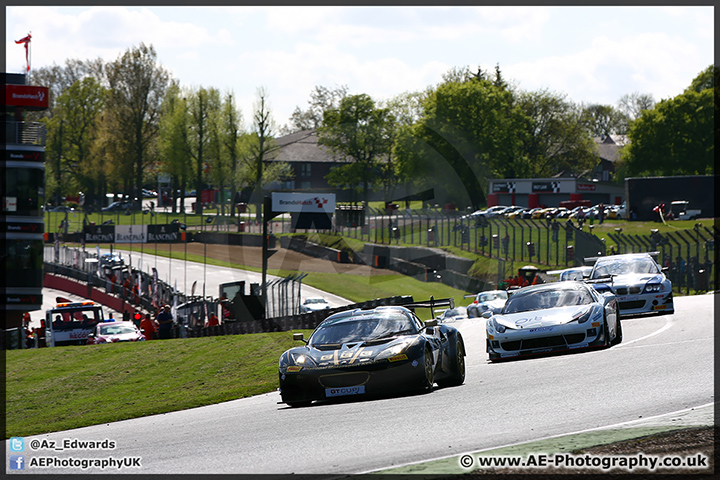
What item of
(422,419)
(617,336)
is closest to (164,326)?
(617,336)

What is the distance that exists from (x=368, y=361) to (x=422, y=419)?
187cm

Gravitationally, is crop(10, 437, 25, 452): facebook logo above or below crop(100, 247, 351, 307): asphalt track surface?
above

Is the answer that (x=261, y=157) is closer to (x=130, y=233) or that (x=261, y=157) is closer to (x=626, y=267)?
(x=130, y=233)

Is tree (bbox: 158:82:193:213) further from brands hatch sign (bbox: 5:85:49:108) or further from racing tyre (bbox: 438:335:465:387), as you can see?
racing tyre (bbox: 438:335:465:387)

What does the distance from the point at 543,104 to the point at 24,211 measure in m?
75.8

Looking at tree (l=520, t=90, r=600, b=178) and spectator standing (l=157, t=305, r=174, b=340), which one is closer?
spectator standing (l=157, t=305, r=174, b=340)

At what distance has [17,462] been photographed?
8.29 m

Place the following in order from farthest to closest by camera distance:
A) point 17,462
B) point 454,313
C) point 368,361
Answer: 1. point 454,313
2. point 368,361
3. point 17,462

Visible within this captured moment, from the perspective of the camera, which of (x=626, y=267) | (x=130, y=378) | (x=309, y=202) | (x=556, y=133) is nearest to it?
(x=130, y=378)

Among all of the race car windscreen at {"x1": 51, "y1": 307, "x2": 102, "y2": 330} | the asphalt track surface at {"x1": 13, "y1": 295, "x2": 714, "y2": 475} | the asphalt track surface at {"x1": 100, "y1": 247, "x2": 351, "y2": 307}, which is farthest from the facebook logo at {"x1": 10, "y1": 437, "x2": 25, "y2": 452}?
the asphalt track surface at {"x1": 100, "y1": 247, "x2": 351, "y2": 307}

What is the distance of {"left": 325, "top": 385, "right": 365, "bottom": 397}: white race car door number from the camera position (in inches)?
410

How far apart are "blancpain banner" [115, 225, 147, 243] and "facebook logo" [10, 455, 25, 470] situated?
6268 cm

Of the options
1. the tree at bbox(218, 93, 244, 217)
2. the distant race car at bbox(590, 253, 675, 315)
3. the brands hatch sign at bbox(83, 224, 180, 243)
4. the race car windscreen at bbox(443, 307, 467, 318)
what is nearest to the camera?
the distant race car at bbox(590, 253, 675, 315)

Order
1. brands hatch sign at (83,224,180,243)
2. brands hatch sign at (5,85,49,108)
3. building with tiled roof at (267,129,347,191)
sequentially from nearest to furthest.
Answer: brands hatch sign at (5,85,49,108), brands hatch sign at (83,224,180,243), building with tiled roof at (267,129,347,191)
